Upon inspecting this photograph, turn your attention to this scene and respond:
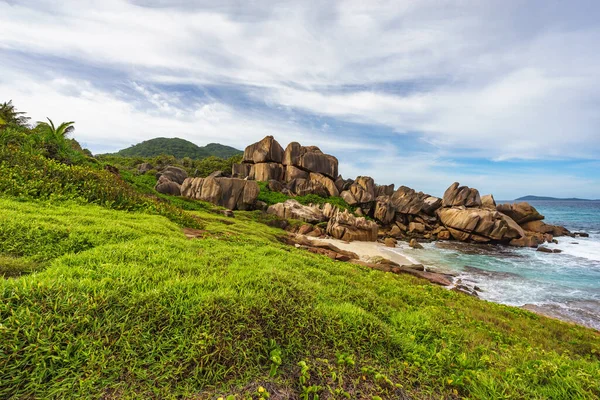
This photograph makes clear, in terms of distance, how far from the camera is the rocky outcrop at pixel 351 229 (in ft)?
101

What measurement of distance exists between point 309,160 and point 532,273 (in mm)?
38663

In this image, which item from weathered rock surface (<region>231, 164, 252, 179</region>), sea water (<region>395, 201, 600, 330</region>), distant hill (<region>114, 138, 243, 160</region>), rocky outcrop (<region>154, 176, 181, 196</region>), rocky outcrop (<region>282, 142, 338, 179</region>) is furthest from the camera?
distant hill (<region>114, 138, 243, 160</region>)

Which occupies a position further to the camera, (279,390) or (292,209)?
(292,209)

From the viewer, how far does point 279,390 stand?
137 inches

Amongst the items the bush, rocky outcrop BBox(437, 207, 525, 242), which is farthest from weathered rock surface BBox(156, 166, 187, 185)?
rocky outcrop BBox(437, 207, 525, 242)

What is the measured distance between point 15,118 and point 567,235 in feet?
231

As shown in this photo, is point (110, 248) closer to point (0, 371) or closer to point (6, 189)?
point (0, 371)

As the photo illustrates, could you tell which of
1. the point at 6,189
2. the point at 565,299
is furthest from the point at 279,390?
the point at 565,299

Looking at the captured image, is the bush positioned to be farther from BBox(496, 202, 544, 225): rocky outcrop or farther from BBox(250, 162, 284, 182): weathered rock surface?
BBox(496, 202, 544, 225): rocky outcrop

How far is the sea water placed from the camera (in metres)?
15.2

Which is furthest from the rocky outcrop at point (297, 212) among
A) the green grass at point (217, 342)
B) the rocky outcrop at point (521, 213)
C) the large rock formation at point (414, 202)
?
the rocky outcrop at point (521, 213)

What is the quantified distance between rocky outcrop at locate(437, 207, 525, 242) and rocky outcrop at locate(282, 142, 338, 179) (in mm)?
23275

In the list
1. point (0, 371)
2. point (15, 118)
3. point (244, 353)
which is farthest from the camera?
point (15, 118)

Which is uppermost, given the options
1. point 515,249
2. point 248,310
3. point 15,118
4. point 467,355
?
point 15,118
